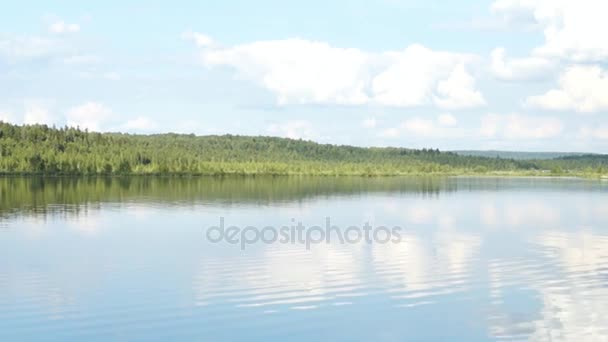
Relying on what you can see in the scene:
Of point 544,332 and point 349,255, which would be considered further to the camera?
point 349,255

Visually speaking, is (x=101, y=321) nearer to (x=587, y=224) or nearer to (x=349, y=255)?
(x=349, y=255)

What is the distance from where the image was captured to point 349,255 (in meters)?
29.9

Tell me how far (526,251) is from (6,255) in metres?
20.5

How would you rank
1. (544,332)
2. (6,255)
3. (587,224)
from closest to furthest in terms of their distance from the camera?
(544,332), (6,255), (587,224)

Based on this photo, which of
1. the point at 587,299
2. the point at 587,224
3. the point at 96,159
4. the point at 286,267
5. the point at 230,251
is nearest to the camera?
the point at 587,299

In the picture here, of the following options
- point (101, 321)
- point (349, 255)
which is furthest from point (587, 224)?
point (101, 321)

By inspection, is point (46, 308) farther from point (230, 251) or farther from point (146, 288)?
point (230, 251)

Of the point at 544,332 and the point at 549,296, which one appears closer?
the point at 544,332

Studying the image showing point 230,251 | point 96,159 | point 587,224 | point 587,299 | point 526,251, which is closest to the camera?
point 587,299

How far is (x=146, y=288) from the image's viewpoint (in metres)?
22.4

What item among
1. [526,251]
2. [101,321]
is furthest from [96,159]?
[101,321]

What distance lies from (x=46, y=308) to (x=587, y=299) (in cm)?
1438

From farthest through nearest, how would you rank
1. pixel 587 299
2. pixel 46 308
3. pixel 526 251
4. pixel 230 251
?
pixel 526 251 → pixel 230 251 → pixel 587 299 → pixel 46 308

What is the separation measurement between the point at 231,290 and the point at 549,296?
891 centimetres
